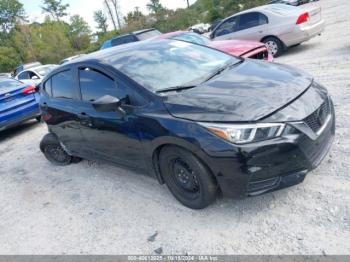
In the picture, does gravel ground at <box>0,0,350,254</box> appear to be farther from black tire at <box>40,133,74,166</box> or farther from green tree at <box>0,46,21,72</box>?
green tree at <box>0,46,21,72</box>

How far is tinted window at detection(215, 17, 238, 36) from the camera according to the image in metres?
10.8

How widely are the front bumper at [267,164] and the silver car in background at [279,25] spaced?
6.92 metres

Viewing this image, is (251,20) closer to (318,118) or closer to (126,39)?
(126,39)

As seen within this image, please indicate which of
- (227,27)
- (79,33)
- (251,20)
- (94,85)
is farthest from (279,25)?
(79,33)

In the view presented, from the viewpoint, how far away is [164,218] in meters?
3.52

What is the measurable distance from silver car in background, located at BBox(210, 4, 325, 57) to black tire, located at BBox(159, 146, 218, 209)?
23.6ft

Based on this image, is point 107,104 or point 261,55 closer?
point 107,104

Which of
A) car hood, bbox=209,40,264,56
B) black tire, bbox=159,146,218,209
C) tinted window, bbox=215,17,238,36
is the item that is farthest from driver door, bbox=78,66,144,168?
tinted window, bbox=215,17,238,36

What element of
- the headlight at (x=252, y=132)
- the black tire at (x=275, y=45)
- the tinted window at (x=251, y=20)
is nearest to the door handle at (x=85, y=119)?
the headlight at (x=252, y=132)

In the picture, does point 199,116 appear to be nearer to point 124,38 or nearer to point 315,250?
point 315,250

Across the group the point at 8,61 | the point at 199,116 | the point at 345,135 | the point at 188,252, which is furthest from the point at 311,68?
the point at 8,61

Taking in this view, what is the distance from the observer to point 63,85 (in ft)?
15.7

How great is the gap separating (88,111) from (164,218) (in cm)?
170

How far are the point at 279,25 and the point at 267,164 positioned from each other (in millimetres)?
7480
